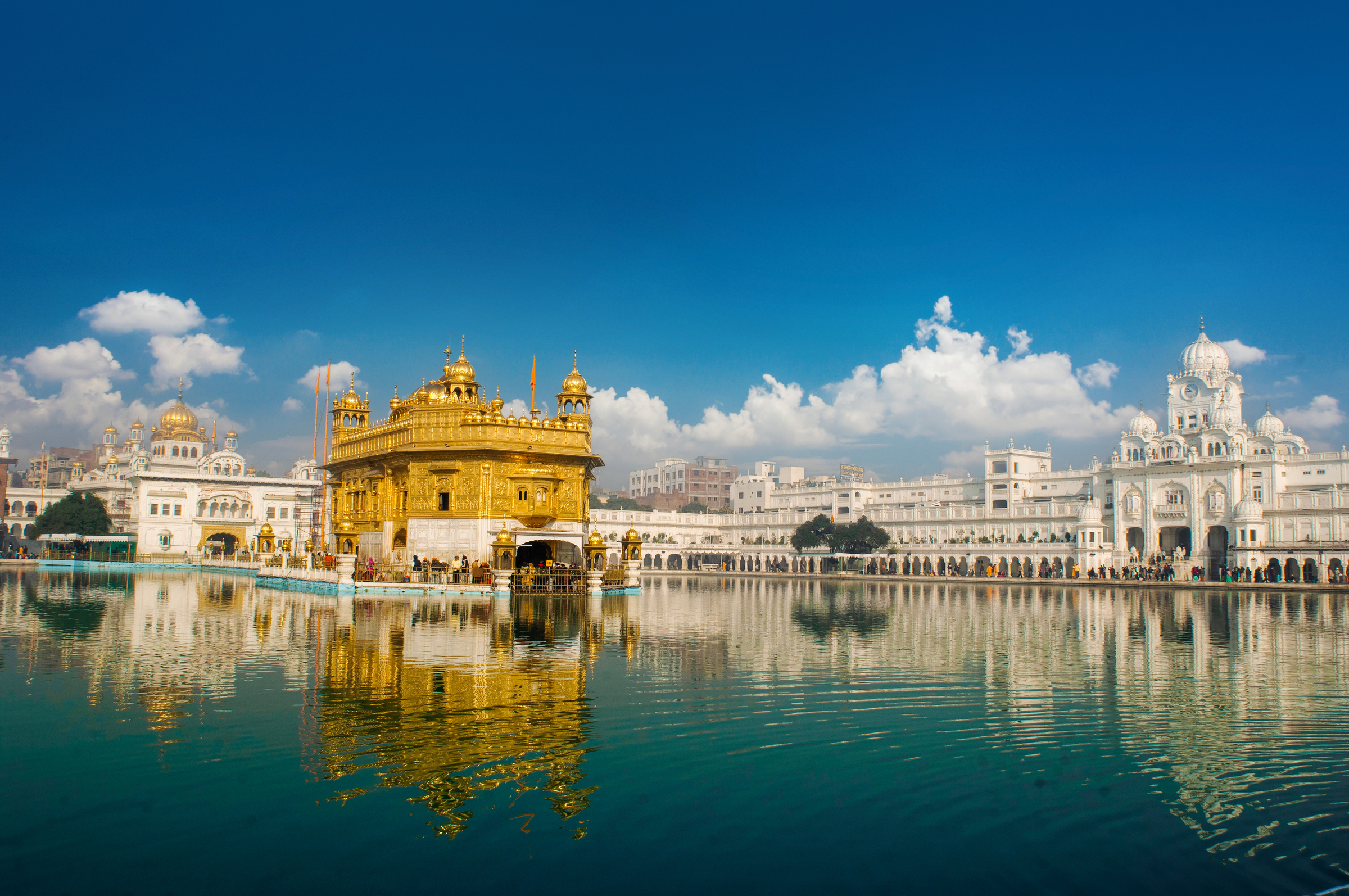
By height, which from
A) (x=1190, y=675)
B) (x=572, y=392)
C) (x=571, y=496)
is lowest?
(x=1190, y=675)

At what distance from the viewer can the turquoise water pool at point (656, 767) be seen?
6.34 metres

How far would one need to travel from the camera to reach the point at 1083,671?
50.1 feet

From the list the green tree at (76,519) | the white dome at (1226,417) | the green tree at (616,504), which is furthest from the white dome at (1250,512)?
the green tree at (76,519)

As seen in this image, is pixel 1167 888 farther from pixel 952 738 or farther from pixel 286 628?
pixel 286 628

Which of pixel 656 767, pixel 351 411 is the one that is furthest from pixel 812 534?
pixel 656 767

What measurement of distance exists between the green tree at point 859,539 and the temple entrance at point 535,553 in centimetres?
4874

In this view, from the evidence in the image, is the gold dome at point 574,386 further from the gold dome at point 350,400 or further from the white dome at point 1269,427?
the white dome at point 1269,427

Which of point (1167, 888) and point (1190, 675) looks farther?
point (1190, 675)

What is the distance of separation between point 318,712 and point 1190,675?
42.0 feet

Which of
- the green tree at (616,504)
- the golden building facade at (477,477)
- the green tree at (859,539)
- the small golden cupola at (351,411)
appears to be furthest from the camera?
the green tree at (616,504)

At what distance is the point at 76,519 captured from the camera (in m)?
69.8

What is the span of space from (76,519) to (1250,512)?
83.7 meters

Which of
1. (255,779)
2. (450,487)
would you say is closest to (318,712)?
(255,779)

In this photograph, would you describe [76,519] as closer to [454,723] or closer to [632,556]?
[632,556]
